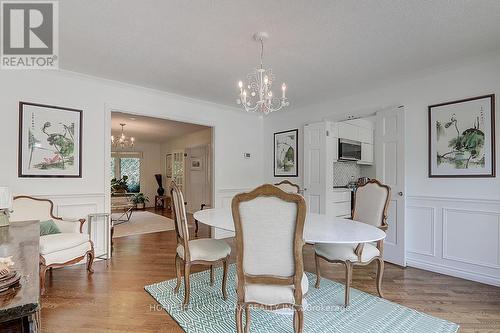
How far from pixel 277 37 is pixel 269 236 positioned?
5.77 feet

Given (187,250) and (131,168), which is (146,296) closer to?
(187,250)

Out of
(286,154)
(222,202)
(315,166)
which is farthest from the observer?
(286,154)

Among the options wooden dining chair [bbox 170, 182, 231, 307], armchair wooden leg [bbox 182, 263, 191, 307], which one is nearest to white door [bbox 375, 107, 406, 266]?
wooden dining chair [bbox 170, 182, 231, 307]

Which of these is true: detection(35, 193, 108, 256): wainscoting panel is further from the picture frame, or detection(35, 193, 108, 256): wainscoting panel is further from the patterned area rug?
the picture frame

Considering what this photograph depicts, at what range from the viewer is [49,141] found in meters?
3.05

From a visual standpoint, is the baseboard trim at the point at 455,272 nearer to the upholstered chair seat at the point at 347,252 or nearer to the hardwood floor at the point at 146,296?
→ the hardwood floor at the point at 146,296

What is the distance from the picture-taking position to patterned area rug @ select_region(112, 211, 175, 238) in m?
5.02

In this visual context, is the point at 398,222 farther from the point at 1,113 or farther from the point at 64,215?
the point at 1,113

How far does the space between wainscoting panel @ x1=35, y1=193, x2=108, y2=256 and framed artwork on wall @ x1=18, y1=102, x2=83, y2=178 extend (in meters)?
0.28

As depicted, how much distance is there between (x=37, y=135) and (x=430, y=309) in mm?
4382

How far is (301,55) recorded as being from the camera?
8.72 ft

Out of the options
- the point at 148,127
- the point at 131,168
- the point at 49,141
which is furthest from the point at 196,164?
the point at 49,141

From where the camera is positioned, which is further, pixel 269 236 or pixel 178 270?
pixel 178 270

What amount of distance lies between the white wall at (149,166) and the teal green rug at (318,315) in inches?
273
